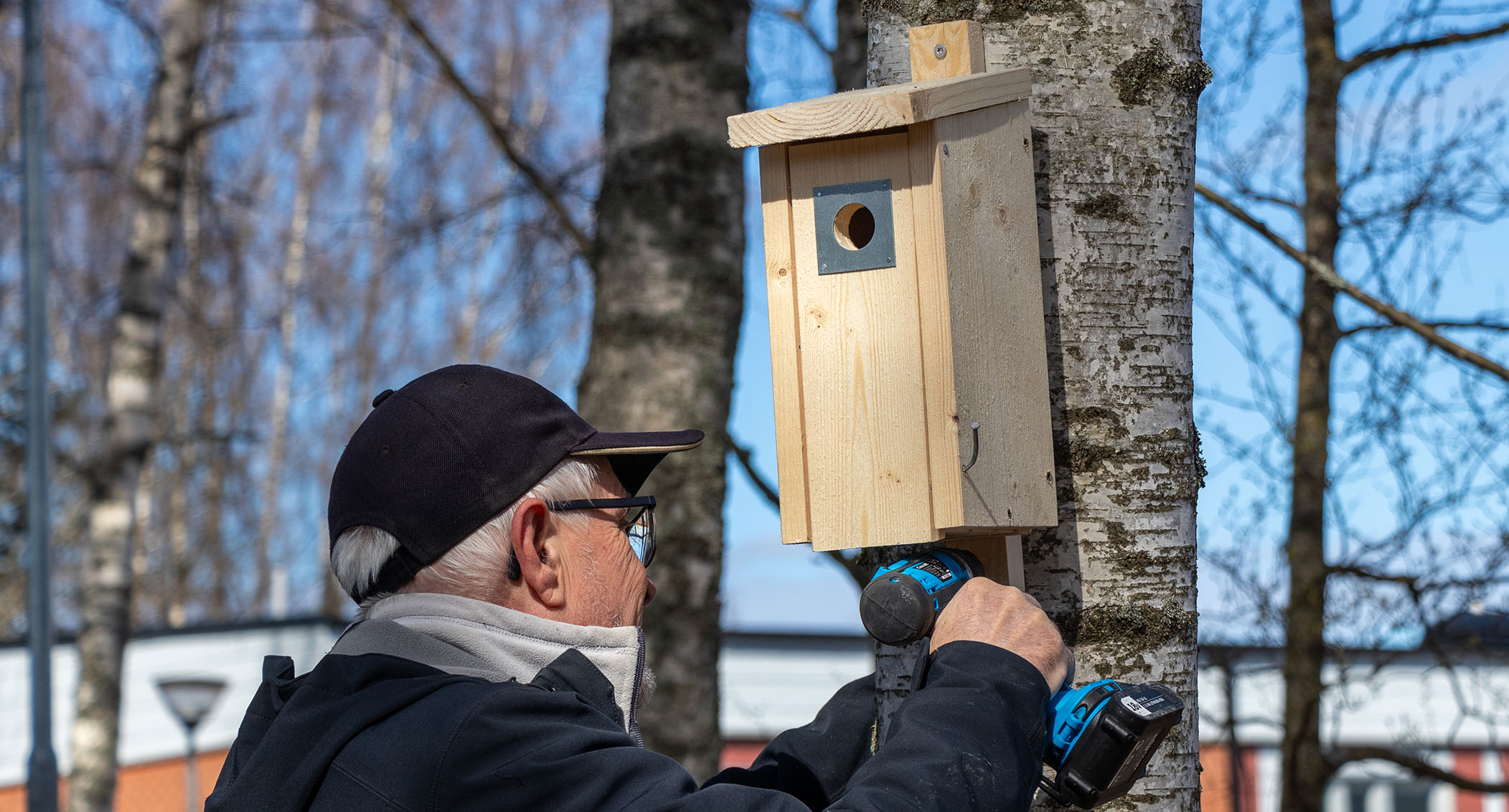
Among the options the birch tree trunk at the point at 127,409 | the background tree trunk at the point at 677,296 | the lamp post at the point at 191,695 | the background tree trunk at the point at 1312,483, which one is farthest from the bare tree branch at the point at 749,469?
the lamp post at the point at 191,695

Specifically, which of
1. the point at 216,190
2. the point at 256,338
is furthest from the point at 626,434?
the point at 256,338

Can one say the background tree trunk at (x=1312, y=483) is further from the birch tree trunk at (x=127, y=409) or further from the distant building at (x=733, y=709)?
the birch tree trunk at (x=127, y=409)

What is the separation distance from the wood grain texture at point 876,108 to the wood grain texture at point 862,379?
71 mm

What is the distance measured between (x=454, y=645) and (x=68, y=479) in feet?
47.8

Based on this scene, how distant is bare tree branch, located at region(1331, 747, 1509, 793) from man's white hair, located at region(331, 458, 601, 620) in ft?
14.7

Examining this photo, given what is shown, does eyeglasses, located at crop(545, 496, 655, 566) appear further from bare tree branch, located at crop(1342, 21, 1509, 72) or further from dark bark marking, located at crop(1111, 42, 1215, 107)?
bare tree branch, located at crop(1342, 21, 1509, 72)

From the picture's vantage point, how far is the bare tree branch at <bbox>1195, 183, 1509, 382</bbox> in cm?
366

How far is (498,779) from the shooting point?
4.81 ft

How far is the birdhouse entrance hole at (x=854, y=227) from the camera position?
197 centimetres

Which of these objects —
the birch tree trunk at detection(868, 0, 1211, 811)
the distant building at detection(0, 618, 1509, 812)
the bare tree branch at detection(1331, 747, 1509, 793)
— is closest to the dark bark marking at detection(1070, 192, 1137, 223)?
the birch tree trunk at detection(868, 0, 1211, 811)

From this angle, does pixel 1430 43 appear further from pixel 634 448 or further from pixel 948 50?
pixel 634 448

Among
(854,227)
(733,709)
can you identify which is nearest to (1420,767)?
(854,227)

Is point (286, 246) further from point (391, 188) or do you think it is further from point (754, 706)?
point (754, 706)

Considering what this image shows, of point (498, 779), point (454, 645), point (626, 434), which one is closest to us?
point (498, 779)
